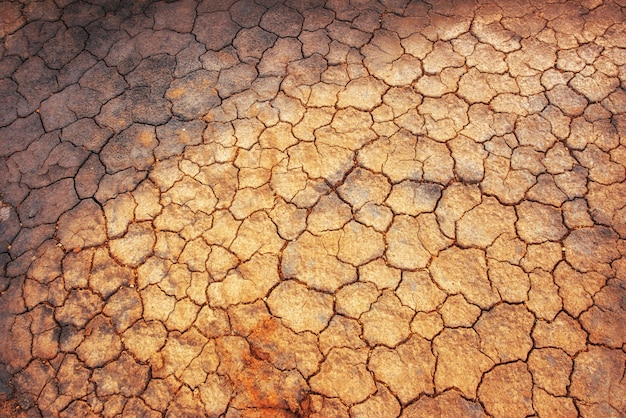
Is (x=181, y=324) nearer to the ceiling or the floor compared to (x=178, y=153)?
nearer to the floor

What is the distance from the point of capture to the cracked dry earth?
6.63ft

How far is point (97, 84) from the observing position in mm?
2990

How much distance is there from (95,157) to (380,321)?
7.64ft

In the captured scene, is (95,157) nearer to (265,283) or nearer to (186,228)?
(186,228)

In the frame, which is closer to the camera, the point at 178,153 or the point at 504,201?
the point at 504,201

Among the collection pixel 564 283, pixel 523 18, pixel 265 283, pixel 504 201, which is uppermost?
pixel 523 18

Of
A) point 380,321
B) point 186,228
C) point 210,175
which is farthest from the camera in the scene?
point 210,175

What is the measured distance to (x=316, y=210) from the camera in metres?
2.41

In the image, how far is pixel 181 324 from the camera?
84.7 inches

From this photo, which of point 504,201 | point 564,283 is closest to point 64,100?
point 504,201

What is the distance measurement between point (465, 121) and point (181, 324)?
2.39 m

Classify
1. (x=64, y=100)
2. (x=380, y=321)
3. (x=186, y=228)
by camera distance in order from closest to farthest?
(x=380, y=321), (x=186, y=228), (x=64, y=100)

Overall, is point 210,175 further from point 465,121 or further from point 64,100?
point 465,121

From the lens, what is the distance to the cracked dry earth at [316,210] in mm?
2020
